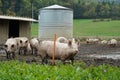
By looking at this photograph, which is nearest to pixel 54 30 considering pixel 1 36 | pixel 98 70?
pixel 1 36

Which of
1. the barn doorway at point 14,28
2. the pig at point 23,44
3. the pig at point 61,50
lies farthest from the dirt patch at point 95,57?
the barn doorway at point 14,28

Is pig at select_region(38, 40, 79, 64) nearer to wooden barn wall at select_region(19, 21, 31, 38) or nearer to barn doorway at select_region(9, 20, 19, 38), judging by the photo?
wooden barn wall at select_region(19, 21, 31, 38)

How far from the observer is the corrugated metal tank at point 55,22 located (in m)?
28.1

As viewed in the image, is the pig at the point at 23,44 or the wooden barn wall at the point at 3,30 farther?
the wooden barn wall at the point at 3,30

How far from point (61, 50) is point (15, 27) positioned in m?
20.2

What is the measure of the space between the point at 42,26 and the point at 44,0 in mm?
53205

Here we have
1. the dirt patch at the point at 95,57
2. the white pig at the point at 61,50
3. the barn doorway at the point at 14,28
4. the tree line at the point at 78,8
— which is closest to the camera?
the white pig at the point at 61,50

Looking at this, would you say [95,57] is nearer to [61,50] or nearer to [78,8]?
[61,50]

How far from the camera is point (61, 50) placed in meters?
15.5

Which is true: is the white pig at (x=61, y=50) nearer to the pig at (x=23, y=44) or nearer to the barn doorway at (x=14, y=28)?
the pig at (x=23, y=44)

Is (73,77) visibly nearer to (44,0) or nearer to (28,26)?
(28,26)

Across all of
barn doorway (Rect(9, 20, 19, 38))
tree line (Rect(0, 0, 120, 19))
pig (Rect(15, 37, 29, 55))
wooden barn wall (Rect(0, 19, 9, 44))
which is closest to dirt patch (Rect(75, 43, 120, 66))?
pig (Rect(15, 37, 29, 55))

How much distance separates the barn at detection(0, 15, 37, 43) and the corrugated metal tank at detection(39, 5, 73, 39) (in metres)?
2.53

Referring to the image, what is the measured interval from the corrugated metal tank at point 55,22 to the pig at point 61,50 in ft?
38.4
